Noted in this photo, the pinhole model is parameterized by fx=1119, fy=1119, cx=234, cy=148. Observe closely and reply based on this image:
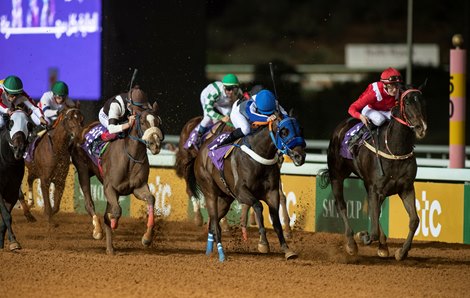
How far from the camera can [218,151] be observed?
1081 cm

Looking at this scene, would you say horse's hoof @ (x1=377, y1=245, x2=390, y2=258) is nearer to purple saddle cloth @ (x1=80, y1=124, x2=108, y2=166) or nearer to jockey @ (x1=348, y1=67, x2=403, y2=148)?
jockey @ (x1=348, y1=67, x2=403, y2=148)

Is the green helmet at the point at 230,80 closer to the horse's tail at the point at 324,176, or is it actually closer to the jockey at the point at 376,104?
the horse's tail at the point at 324,176

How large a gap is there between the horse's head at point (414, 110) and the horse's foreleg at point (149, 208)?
257 centimetres

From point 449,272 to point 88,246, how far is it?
404cm

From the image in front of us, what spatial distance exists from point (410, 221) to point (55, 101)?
548cm

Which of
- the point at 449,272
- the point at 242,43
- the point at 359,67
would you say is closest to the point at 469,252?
the point at 449,272

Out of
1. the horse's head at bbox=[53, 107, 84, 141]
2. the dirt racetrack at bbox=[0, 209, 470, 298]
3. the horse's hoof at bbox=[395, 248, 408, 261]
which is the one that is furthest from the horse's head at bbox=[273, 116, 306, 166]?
the horse's head at bbox=[53, 107, 84, 141]

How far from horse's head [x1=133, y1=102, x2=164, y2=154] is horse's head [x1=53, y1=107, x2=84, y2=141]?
198 cm

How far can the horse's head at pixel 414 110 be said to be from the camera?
10266mm

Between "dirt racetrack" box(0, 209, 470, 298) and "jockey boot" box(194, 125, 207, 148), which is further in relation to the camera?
"jockey boot" box(194, 125, 207, 148)

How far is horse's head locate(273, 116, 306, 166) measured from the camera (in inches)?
384

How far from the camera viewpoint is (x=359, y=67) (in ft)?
119

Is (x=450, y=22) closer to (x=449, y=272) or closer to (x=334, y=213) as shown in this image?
(x=334, y=213)

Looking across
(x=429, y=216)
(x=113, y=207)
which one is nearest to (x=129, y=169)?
(x=113, y=207)
